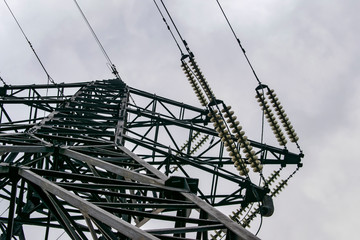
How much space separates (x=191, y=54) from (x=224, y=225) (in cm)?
1283

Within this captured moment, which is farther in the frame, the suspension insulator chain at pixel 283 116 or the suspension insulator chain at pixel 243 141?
the suspension insulator chain at pixel 283 116

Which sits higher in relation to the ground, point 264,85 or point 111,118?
point 264,85

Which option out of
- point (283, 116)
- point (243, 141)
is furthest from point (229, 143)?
point (283, 116)

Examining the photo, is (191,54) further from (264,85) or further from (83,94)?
(83,94)

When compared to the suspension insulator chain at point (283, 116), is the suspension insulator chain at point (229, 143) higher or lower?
lower

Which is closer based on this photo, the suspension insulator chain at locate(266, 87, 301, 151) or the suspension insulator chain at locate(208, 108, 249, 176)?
the suspension insulator chain at locate(208, 108, 249, 176)

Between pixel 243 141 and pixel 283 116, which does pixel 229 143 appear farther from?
pixel 283 116

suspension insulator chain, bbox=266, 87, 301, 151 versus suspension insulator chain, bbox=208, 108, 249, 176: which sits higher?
→ suspension insulator chain, bbox=266, 87, 301, 151

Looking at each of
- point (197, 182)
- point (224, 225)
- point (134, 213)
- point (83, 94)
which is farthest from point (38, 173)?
point (83, 94)

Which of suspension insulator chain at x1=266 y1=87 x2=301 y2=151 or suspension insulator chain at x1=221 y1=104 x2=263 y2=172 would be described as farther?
suspension insulator chain at x1=266 y1=87 x2=301 y2=151

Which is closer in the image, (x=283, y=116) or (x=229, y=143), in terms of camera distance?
(x=229, y=143)

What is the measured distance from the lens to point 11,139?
9.75 meters

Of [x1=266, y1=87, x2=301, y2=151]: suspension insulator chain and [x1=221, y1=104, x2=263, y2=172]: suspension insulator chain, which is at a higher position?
[x1=266, y1=87, x2=301, y2=151]: suspension insulator chain

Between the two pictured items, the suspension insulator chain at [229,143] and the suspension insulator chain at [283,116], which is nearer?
the suspension insulator chain at [229,143]
